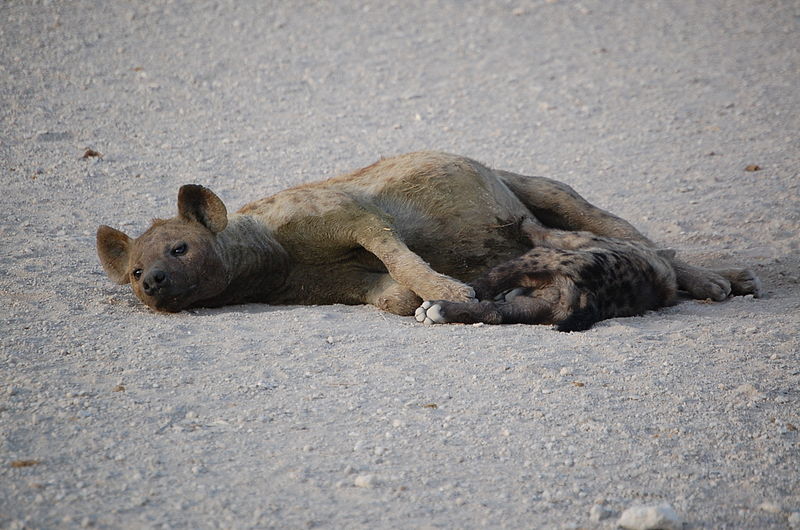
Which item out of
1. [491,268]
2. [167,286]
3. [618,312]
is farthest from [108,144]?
[618,312]

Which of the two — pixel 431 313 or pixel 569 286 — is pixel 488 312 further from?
pixel 569 286

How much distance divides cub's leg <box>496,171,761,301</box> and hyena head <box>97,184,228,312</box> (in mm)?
1986

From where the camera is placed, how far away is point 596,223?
227 inches

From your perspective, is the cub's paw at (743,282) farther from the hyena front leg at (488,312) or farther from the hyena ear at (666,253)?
the hyena front leg at (488,312)

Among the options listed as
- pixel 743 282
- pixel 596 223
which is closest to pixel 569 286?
pixel 596 223

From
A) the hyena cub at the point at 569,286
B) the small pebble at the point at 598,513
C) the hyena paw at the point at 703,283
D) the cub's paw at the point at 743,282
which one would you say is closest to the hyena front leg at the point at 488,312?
the hyena cub at the point at 569,286

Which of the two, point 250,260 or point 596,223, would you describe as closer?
point 250,260

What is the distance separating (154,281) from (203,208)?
1.87 feet

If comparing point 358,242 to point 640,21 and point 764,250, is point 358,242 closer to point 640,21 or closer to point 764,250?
point 764,250

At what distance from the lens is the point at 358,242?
507 cm

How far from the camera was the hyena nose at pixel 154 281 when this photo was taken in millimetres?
4680

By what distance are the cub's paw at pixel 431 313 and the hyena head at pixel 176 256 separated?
1121 millimetres

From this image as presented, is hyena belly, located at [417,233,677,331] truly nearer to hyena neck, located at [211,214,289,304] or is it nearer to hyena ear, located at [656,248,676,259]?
hyena ear, located at [656,248,676,259]

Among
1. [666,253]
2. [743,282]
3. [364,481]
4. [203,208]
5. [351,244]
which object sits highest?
[203,208]
